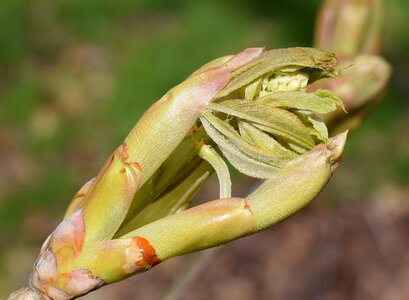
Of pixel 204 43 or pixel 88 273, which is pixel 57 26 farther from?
pixel 88 273

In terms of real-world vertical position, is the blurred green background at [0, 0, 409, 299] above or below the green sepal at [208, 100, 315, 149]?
below

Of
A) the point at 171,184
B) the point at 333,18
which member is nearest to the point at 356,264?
the point at 333,18

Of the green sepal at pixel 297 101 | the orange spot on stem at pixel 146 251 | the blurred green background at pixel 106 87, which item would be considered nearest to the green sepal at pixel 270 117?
the green sepal at pixel 297 101

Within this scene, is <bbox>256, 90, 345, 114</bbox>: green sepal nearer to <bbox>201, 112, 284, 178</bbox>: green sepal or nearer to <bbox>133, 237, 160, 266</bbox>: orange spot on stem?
<bbox>201, 112, 284, 178</bbox>: green sepal

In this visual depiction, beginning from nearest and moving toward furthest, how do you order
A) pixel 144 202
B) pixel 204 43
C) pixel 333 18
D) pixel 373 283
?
pixel 144 202 → pixel 333 18 → pixel 373 283 → pixel 204 43

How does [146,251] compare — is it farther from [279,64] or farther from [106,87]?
[106,87]

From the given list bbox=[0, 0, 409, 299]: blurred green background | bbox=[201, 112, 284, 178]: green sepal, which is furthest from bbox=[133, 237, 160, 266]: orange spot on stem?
bbox=[0, 0, 409, 299]: blurred green background

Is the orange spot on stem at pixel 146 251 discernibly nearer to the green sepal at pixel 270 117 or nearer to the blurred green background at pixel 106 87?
the green sepal at pixel 270 117

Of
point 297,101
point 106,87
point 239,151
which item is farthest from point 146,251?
point 106,87

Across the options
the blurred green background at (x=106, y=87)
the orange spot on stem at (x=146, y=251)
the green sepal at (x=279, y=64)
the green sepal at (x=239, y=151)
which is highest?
the green sepal at (x=279, y=64)
